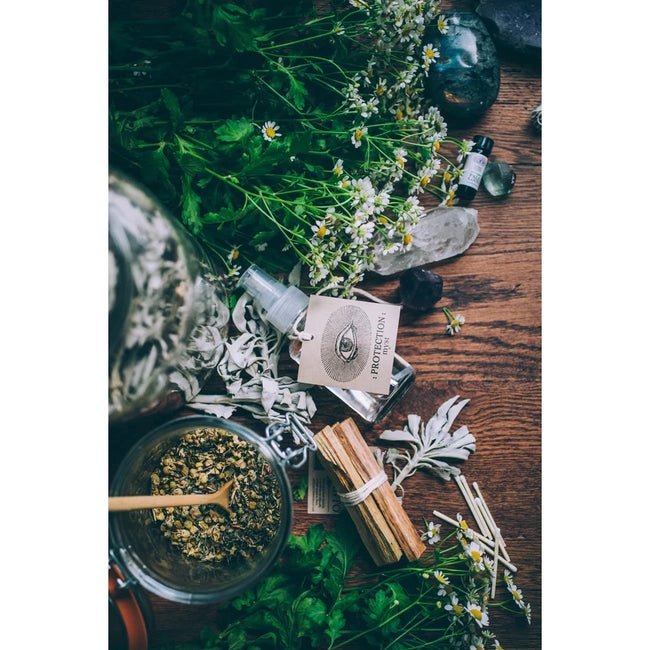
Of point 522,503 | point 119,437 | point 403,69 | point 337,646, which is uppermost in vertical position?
point 403,69

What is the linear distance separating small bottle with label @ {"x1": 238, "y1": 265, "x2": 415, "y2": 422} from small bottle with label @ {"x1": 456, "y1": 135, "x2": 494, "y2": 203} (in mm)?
392

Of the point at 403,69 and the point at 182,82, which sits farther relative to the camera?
the point at 403,69

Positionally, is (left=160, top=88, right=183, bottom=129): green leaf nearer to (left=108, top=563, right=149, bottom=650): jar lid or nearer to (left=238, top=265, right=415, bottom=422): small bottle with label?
(left=238, top=265, right=415, bottom=422): small bottle with label

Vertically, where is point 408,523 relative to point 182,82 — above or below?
below

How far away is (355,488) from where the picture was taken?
43.3 inches

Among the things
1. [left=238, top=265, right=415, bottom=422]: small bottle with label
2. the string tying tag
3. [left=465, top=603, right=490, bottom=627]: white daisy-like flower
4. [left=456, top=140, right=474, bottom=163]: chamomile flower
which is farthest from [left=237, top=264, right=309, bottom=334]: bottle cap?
[left=465, top=603, right=490, bottom=627]: white daisy-like flower

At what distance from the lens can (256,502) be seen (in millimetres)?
1077

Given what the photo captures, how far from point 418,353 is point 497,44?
70 centimetres

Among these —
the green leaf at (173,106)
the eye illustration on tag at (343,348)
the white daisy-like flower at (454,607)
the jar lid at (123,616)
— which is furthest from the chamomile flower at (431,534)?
the green leaf at (173,106)

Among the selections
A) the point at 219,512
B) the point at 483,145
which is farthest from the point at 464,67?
the point at 219,512

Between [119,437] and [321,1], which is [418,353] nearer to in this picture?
[119,437]

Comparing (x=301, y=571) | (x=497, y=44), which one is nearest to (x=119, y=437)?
(x=301, y=571)
